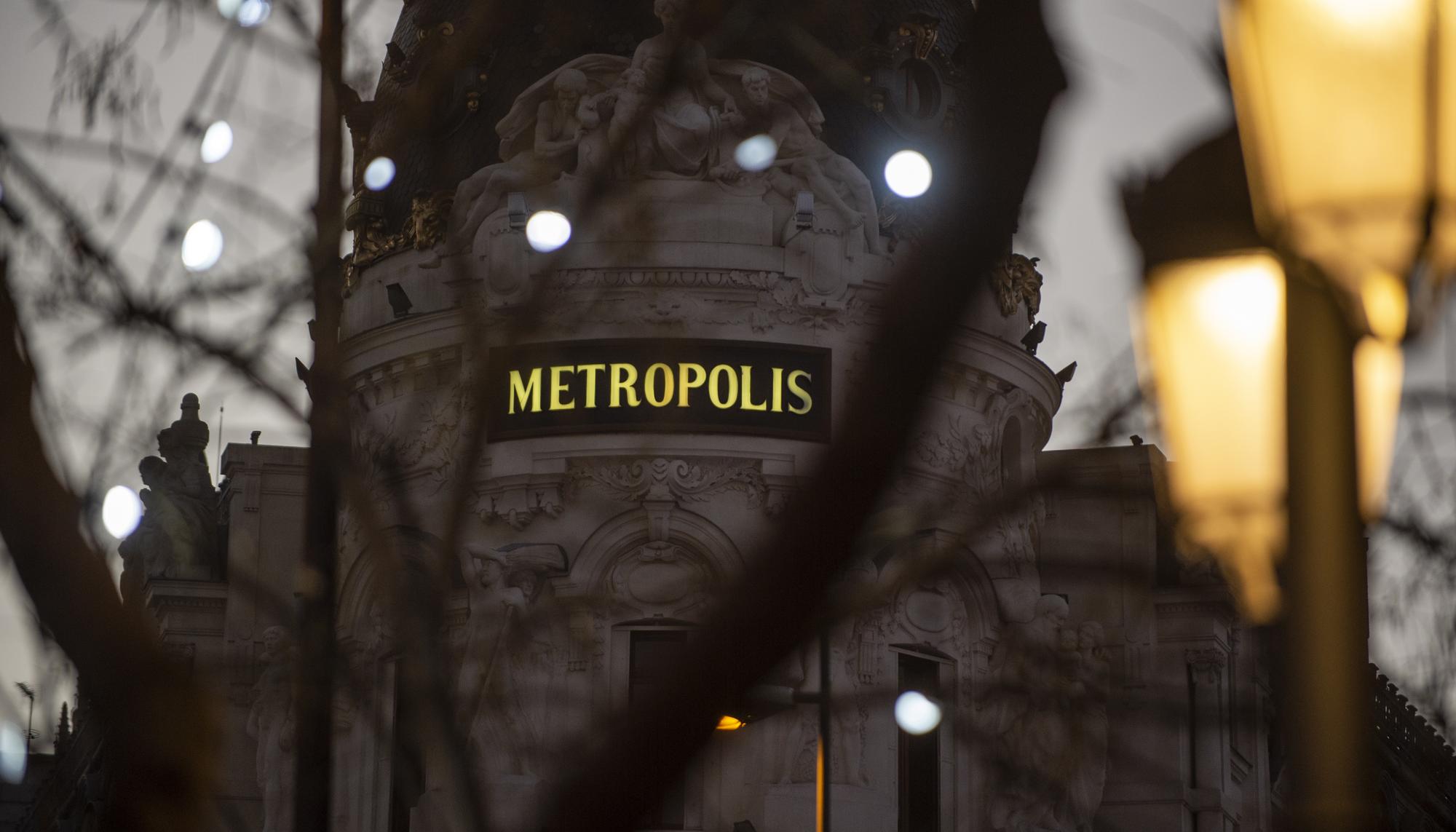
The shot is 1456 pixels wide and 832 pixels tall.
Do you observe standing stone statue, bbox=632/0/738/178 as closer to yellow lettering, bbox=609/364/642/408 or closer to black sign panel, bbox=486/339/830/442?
black sign panel, bbox=486/339/830/442

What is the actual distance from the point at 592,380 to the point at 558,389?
528 millimetres

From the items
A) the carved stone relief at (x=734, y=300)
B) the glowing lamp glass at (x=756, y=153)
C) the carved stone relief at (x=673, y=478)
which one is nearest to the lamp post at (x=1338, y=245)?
the glowing lamp glass at (x=756, y=153)

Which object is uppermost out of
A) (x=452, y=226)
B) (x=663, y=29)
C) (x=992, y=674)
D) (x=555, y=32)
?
(x=663, y=29)

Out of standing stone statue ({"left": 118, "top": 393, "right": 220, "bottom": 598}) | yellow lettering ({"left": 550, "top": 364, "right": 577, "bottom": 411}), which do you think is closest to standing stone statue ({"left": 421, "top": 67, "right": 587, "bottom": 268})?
yellow lettering ({"left": 550, "top": 364, "right": 577, "bottom": 411})

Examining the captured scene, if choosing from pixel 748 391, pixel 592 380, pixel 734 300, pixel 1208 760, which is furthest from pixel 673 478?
pixel 1208 760

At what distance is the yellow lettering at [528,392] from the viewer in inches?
1153

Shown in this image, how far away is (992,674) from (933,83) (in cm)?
854

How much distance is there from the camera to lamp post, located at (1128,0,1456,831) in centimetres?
475

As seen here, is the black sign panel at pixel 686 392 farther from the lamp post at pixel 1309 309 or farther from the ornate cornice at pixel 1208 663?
the lamp post at pixel 1309 309

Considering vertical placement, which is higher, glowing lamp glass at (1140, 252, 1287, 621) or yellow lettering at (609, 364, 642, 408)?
yellow lettering at (609, 364, 642, 408)

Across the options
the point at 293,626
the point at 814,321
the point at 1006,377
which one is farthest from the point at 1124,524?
the point at 293,626

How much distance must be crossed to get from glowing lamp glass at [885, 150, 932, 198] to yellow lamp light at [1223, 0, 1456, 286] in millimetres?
25644

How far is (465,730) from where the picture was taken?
9539 millimetres

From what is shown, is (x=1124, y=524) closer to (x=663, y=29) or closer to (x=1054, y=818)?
(x=1054, y=818)
